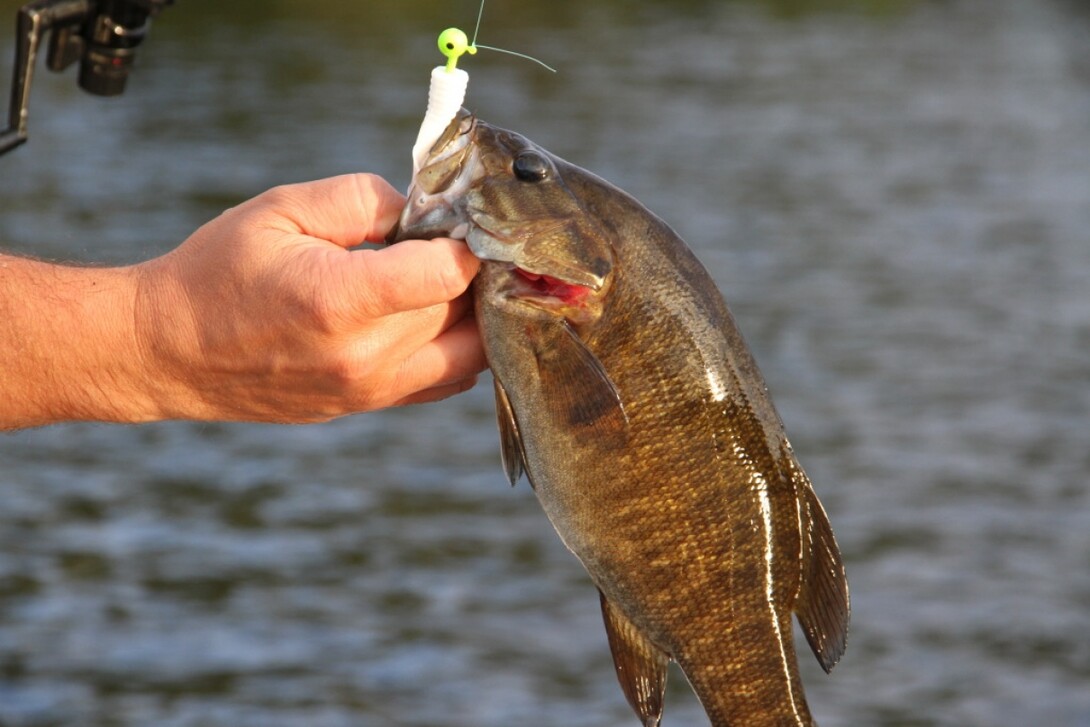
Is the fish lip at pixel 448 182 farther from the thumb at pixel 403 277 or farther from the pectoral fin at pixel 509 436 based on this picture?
the pectoral fin at pixel 509 436

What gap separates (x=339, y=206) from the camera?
3.42m

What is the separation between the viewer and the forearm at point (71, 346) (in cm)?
359

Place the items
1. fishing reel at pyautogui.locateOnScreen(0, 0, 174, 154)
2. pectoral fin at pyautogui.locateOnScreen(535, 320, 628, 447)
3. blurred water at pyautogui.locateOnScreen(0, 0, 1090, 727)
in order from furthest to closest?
1. blurred water at pyautogui.locateOnScreen(0, 0, 1090, 727)
2. fishing reel at pyautogui.locateOnScreen(0, 0, 174, 154)
3. pectoral fin at pyautogui.locateOnScreen(535, 320, 628, 447)

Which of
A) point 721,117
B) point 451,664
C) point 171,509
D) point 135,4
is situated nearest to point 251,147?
point 721,117

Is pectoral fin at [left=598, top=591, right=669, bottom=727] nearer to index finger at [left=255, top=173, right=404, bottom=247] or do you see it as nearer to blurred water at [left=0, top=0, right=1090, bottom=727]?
index finger at [left=255, top=173, right=404, bottom=247]

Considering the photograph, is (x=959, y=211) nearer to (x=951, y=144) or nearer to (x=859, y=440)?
(x=951, y=144)

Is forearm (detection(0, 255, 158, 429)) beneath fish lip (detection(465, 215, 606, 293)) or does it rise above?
beneath

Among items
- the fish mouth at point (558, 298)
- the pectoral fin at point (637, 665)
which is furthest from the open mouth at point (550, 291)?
the pectoral fin at point (637, 665)

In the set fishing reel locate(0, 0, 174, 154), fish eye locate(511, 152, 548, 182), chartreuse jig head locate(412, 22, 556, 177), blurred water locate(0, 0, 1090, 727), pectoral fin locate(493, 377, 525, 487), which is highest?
chartreuse jig head locate(412, 22, 556, 177)

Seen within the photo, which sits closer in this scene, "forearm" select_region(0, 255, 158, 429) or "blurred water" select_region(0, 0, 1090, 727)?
"forearm" select_region(0, 255, 158, 429)

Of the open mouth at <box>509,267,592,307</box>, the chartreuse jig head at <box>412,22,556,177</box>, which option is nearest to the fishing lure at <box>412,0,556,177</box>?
the chartreuse jig head at <box>412,22,556,177</box>

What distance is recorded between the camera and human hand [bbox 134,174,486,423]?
3.22 metres

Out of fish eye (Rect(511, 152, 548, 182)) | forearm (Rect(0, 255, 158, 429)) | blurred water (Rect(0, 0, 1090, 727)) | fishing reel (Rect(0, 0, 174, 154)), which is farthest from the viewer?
blurred water (Rect(0, 0, 1090, 727))

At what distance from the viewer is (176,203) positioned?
714 inches
